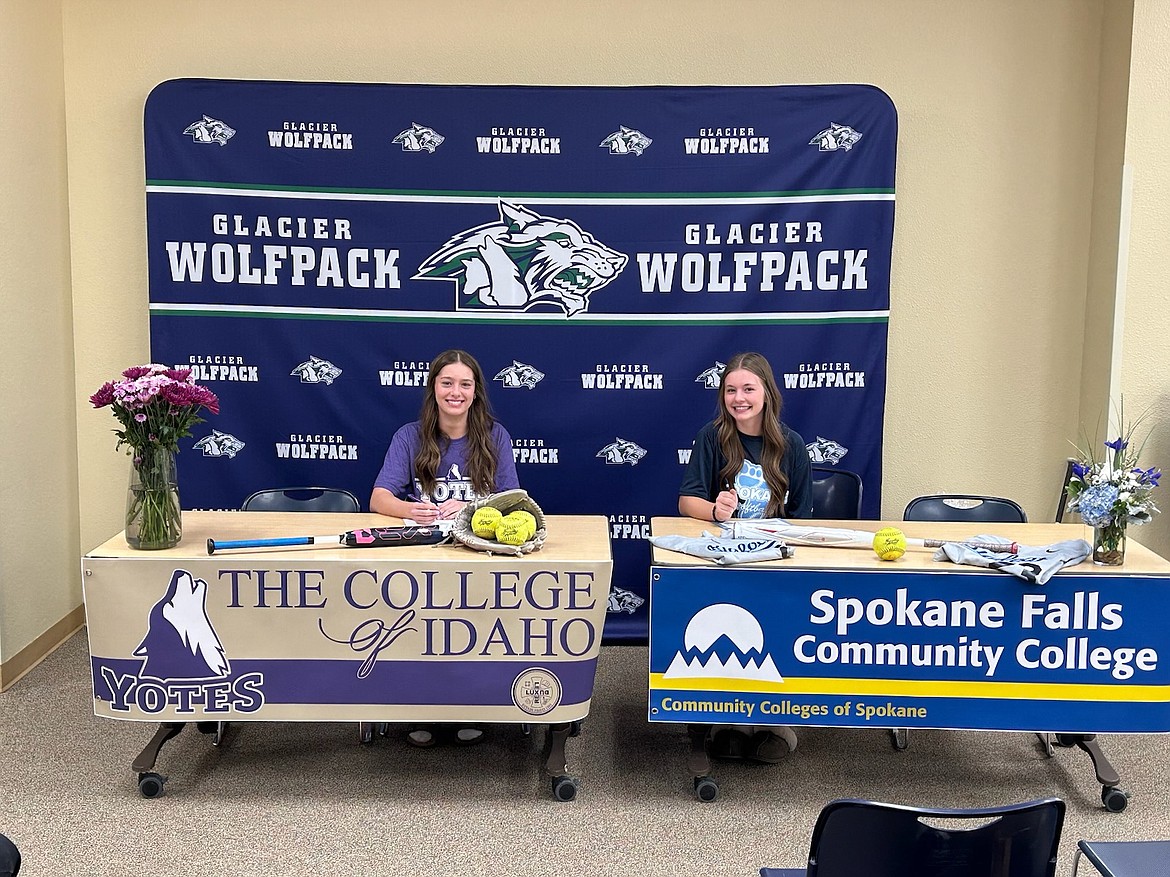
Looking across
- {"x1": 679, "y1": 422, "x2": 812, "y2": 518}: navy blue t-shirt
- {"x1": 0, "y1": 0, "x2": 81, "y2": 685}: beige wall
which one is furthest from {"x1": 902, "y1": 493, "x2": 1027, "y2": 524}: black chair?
{"x1": 0, "y1": 0, "x2": 81, "y2": 685}: beige wall

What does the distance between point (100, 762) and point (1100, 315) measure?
4.22m

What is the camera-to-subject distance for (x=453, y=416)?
3922mm

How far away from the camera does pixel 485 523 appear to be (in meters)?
3.30

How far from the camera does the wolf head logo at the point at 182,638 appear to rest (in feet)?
10.4

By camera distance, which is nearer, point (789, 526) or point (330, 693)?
point (330, 693)

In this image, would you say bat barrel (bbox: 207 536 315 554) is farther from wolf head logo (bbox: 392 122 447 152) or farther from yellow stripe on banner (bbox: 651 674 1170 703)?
wolf head logo (bbox: 392 122 447 152)

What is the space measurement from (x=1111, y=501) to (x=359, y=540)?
218 centimetres

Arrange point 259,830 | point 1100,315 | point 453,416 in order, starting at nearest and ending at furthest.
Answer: point 259,830
point 453,416
point 1100,315

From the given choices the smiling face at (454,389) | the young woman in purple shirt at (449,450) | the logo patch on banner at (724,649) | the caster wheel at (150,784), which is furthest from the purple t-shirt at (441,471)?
the caster wheel at (150,784)

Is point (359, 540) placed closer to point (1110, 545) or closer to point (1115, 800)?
point (1110, 545)

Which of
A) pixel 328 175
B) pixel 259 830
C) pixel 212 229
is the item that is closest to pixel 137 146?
pixel 212 229

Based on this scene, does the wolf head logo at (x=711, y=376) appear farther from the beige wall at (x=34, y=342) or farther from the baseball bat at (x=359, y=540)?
the beige wall at (x=34, y=342)

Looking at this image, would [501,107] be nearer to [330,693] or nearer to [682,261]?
[682,261]

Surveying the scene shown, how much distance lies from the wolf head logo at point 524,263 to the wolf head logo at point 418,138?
381 mm
